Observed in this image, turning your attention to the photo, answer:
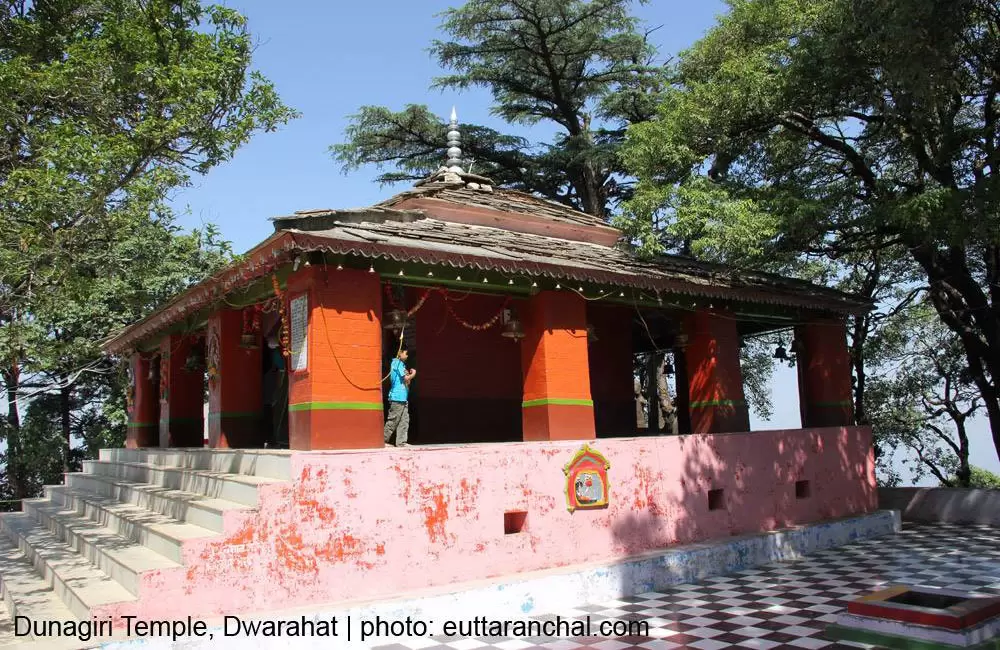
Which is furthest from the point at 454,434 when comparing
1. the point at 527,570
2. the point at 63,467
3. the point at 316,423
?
the point at 63,467

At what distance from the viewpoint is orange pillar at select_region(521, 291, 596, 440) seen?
8812 millimetres

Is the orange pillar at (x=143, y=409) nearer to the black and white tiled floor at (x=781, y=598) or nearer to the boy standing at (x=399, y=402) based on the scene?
the boy standing at (x=399, y=402)

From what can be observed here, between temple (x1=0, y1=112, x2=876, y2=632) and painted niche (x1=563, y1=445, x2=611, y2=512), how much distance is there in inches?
1.2

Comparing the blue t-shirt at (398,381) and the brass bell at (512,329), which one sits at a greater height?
the brass bell at (512,329)

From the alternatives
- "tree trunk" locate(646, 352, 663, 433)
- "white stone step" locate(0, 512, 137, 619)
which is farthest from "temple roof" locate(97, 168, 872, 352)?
"tree trunk" locate(646, 352, 663, 433)

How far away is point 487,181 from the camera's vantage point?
1297cm

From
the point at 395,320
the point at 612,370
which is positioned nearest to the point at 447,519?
the point at 395,320

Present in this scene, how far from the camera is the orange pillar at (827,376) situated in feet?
41.0

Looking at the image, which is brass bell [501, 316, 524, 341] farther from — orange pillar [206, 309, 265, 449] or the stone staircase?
orange pillar [206, 309, 265, 449]

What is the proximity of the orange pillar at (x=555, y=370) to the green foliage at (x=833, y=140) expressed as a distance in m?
2.74

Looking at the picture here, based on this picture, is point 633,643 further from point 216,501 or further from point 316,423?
point 216,501

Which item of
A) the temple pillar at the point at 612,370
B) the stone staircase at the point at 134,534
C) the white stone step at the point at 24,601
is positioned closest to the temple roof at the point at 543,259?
the temple pillar at the point at 612,370

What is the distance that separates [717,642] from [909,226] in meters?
7.03

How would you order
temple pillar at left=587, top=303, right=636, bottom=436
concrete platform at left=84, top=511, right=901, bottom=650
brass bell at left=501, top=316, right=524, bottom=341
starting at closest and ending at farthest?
concrete platform at left=84, top=511, right=901, bottom=650, brass bell at left=501, top=316, right=524, bottom=341, temple pillar at left=587, top=303, right=636, bottom=436
